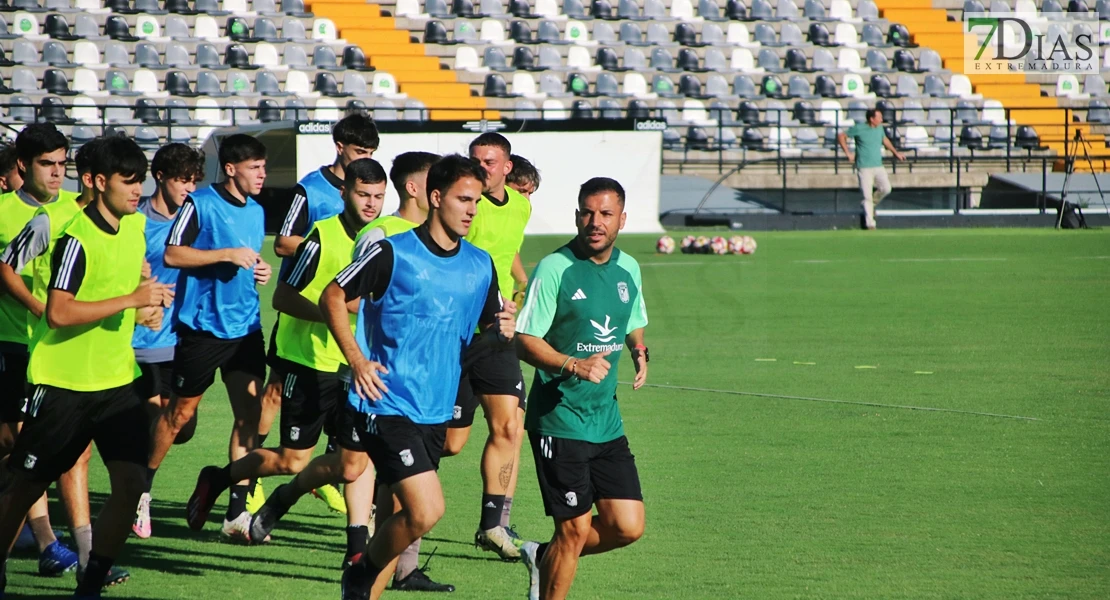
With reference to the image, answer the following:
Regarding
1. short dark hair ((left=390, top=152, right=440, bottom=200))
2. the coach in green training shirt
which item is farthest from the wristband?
short dark hair ((left=390, top=152, right=440, bottom=200))

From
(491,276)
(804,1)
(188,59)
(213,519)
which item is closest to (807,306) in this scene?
(213,519)

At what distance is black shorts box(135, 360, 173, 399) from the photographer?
301 inches

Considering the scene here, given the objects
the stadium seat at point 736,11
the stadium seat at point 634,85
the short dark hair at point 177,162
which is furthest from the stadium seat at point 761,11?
the short dark hair at point 177,162

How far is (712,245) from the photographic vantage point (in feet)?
76.5

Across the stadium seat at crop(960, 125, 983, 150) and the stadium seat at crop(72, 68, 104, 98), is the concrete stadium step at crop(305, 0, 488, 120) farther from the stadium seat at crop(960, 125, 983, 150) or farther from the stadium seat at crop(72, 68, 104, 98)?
the stadium seat at crop(960, 125, 983, 150)

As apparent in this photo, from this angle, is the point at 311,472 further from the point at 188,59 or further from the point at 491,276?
the point at 188,59

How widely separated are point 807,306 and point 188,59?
61.7ft

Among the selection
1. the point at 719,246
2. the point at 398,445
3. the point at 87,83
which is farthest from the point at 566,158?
the point at 398,445

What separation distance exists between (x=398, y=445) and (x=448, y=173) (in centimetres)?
107

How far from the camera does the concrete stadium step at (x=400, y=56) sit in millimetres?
31953

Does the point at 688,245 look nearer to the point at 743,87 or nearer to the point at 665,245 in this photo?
the point at 665,245

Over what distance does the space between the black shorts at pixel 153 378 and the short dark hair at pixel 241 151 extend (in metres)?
1.28

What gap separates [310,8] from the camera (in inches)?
1305

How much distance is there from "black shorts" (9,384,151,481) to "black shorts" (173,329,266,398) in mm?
1764
